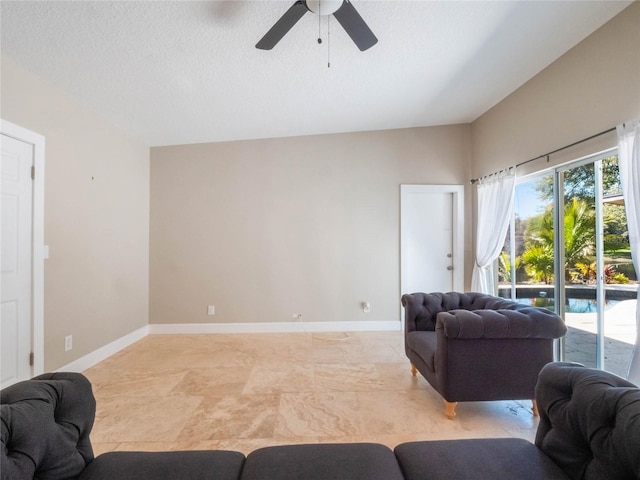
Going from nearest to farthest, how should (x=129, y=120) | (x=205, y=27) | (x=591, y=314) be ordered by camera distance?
(x=205, y=27) < (x=591, y=314) < (x=129, y=120)

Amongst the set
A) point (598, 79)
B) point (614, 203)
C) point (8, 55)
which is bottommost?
point (614, 203)

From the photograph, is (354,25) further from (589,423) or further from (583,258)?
(583,258)

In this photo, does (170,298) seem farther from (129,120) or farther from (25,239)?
(129,120)

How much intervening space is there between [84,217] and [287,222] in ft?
7.30

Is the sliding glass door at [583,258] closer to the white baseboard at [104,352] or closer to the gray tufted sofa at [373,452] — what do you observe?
the gray tufted sofa at [373,452]

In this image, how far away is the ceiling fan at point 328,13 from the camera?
1538mm

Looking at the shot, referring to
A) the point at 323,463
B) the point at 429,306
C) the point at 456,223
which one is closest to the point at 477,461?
the point at 323,463

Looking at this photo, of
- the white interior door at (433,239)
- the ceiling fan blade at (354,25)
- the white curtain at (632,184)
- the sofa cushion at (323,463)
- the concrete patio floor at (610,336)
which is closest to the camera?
the sofa cushion at (323,463)

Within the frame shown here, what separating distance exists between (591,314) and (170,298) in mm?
4672

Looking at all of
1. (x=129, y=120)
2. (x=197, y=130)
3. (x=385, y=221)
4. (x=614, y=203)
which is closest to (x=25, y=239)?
(x=129, y=120)

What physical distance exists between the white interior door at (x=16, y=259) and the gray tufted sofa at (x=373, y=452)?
1.71 meters

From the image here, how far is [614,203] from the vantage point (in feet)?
6.99

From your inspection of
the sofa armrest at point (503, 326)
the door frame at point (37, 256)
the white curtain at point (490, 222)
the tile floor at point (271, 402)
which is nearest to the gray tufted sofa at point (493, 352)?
the sofa armrest at point (503, 326)

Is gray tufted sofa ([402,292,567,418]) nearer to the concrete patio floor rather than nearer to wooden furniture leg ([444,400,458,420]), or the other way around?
wooden furniture leg ([444,400,458,420])
